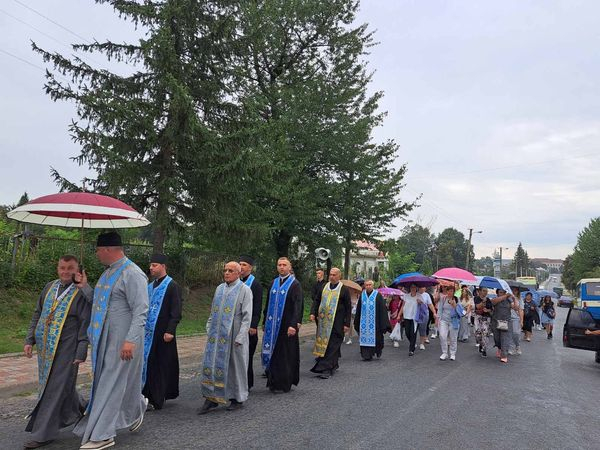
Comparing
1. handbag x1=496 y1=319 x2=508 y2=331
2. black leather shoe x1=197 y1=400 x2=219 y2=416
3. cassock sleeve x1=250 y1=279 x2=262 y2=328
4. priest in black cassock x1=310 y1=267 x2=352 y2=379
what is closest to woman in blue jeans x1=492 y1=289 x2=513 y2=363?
handbag x1=496 y1=319 x2=508 y2=331

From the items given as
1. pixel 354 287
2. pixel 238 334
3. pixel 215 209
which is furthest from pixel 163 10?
pixel 238 334

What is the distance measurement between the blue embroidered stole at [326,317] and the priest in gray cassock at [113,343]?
4405 millimetres

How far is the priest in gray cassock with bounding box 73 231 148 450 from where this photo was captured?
178 inches

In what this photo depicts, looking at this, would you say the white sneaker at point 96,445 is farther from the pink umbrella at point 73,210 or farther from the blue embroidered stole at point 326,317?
the blue embroidered stole at point 326,317

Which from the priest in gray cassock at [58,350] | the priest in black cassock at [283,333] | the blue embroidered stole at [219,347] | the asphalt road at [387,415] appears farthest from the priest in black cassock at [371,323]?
the priest in gray cassock at [58,350]

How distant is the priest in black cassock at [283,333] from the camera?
7266 mm

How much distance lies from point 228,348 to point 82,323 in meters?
1.90

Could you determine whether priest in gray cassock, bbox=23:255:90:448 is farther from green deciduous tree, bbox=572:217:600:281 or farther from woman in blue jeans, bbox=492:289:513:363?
green deciduous tree, bbox=572:217:600:281

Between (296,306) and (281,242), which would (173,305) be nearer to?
(296,306)

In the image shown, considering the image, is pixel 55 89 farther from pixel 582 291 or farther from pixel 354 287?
pixel 582 291

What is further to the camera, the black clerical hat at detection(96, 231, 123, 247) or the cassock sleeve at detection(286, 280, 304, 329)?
the cassock sleeve at detection(286, 280, 304, 329)

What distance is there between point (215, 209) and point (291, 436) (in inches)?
389

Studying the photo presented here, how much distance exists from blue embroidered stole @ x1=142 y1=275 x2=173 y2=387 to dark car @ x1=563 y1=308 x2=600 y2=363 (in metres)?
9.98

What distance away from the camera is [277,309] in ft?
25.0
